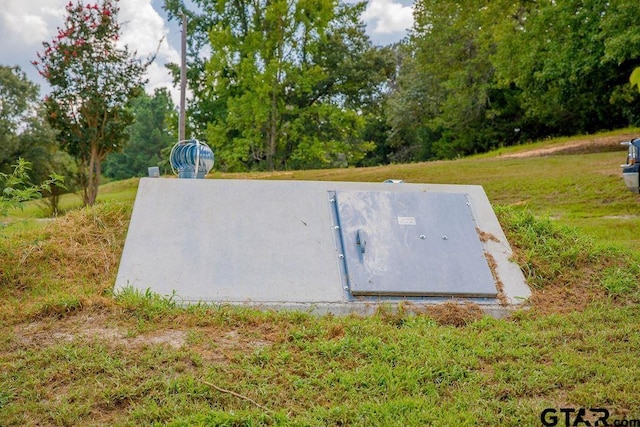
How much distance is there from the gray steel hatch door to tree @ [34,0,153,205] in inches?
368

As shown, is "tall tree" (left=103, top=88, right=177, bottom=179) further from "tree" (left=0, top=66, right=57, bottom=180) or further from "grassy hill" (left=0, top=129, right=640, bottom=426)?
"grassy hill" (left=0, top=129, right=640, bottom=426)

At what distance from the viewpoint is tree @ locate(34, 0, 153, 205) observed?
12.3 m

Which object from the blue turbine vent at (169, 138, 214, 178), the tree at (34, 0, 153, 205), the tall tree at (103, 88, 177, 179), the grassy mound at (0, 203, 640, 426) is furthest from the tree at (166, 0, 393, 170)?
the tall tree at (103, 88, 177, 179)


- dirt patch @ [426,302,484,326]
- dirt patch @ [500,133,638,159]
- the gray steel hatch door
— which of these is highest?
dirt patch @ [500,133,638,159]

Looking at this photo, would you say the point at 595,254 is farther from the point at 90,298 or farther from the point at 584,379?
the point at 90,298

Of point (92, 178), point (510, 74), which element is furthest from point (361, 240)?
point (510, 74)

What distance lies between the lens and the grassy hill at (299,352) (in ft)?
8.00

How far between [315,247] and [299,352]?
1.17 metres

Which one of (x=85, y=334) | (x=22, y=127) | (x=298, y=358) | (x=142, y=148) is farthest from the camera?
(x=142, y=148)

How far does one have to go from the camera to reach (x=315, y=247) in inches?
161

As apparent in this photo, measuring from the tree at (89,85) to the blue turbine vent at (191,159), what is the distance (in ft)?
26.4

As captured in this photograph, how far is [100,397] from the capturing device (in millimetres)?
2494

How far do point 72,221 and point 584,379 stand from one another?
3.97 meters

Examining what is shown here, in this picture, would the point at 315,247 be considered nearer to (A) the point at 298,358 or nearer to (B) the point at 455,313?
(B) the point at 455,313
